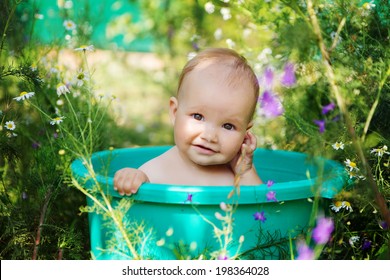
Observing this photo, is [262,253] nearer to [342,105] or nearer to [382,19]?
[342,105]

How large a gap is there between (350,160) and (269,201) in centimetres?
55

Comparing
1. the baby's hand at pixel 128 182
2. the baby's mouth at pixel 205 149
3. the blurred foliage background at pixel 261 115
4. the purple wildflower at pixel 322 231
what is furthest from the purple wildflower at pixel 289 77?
the baby's hand at pixel 128 182

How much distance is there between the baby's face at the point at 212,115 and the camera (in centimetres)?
262

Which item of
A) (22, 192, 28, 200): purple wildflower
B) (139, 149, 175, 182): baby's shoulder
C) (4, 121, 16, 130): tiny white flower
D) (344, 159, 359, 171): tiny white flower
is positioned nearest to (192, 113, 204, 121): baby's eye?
(139, 149, 175, 182): baby's shoulder

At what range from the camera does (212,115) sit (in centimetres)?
262

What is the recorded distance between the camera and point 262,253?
2451mm

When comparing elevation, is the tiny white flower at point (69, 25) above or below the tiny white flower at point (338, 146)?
above

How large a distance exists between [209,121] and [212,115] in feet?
0.10

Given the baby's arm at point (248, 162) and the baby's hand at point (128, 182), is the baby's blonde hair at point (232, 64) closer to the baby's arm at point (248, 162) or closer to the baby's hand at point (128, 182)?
the baby's arm at point (248, 162)

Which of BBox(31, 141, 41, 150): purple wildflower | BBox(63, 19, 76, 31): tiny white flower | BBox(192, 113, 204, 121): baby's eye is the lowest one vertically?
BBox(31, 141, 41, 150): purple wildflower

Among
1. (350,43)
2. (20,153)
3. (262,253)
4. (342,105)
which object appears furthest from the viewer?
(20,153)

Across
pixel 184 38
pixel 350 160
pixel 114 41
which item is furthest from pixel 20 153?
pixel 114 41

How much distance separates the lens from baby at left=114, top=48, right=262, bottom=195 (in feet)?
8.60

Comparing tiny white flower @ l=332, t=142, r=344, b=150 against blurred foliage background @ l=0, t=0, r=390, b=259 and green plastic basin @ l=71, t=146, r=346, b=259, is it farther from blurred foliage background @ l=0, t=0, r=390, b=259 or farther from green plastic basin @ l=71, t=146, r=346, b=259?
green plastic basin @ l=71, t=146, r=346, b=259
